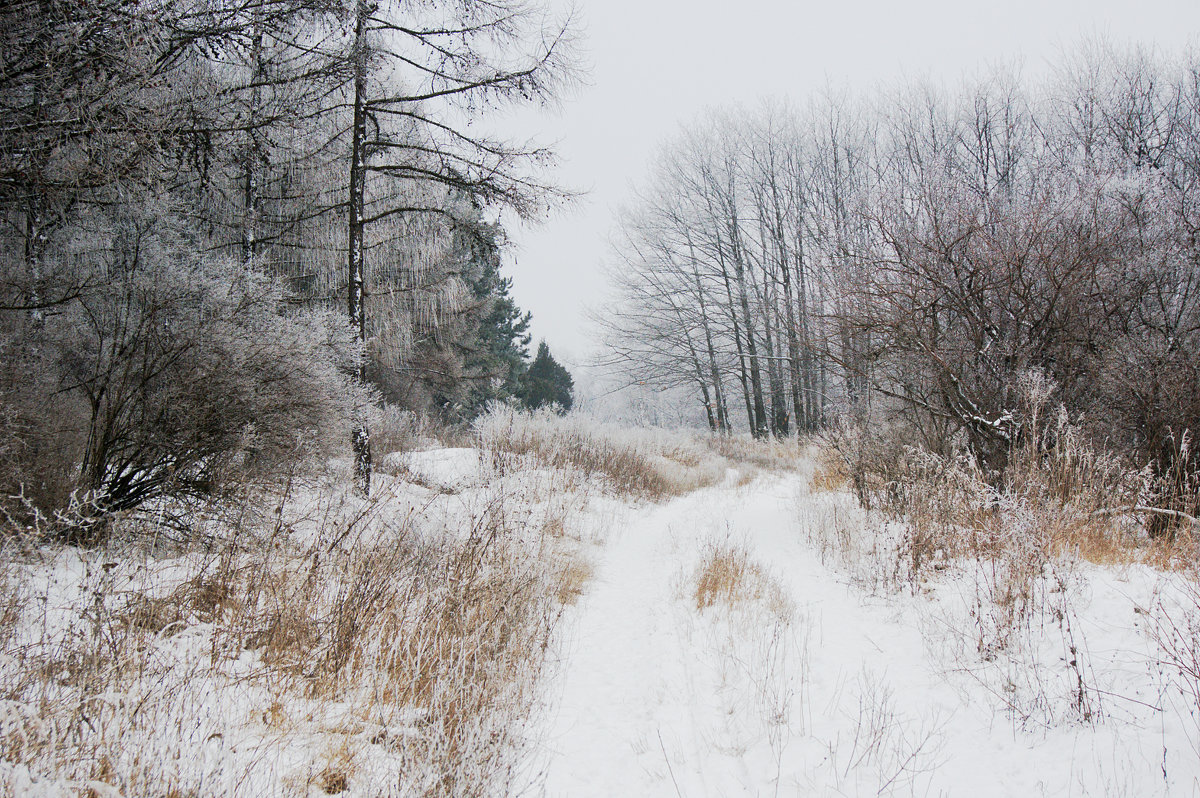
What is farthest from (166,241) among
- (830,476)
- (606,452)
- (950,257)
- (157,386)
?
(830,476)

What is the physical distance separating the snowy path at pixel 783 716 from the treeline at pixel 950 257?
2.39 meters

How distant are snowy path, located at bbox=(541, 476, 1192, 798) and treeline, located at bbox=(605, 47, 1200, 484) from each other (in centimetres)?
239

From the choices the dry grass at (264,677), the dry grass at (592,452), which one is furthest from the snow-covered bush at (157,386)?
the dry grass at (592,452)

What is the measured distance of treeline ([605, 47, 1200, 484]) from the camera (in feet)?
16.8

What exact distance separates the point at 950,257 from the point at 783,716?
16.5ft

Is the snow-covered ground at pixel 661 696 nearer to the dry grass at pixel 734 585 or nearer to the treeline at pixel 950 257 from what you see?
the dry grass at pixel 734 585

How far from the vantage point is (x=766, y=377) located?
20.0 m

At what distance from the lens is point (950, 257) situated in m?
5.38

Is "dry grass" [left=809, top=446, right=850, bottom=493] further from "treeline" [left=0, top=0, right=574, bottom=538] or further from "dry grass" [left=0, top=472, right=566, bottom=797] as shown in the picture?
"dry grass" [left=0, top=472, right=566, bottom=797]

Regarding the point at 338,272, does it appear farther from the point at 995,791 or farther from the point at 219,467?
the point at 995,791

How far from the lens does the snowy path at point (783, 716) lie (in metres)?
1.95

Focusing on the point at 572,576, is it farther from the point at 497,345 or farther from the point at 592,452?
the point at 497,345

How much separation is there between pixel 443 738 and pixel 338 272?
11031 millimetres

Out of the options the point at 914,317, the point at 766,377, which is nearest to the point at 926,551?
the point at 914,317
